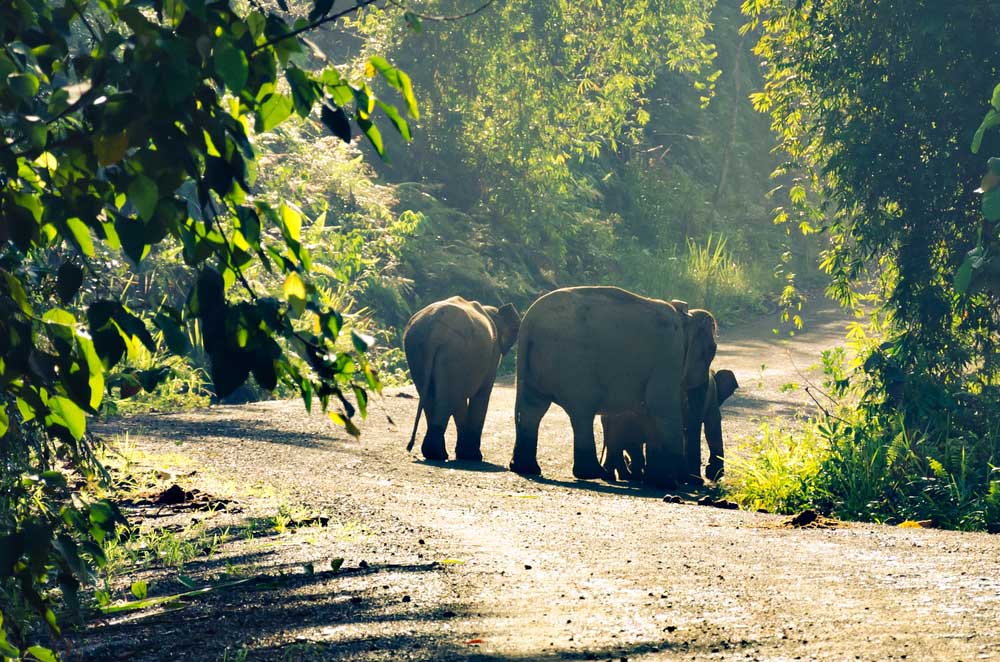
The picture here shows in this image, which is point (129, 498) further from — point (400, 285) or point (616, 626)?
point (400, 285)

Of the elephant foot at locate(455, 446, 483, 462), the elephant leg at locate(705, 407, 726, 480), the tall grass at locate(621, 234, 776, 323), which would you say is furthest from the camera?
the tall grass at locate(621, 234, 776, 323)

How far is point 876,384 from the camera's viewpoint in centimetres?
1062

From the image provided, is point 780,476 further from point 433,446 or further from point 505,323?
point 505,323

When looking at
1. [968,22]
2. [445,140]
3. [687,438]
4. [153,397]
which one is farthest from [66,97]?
[445,140]

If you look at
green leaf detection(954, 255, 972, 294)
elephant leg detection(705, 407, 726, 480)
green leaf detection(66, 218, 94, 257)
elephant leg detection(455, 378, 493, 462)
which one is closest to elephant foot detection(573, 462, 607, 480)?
elephant leg detection(455, 378, 493, 462)

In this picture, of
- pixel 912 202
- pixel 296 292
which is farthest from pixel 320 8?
pixel 912 202

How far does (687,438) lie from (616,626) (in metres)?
7.37

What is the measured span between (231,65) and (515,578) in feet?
11.8

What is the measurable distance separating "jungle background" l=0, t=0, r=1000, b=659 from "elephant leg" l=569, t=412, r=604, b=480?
47.9 inches

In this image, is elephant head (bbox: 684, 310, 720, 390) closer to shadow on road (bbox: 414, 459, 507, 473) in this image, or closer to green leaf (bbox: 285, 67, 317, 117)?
shadow on road (bbox: 414, 459, 507, 473)

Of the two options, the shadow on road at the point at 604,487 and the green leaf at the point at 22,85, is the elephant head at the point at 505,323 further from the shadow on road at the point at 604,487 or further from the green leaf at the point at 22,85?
the green leaf at the point at 22,85

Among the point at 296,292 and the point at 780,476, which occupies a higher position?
the point at 296,292

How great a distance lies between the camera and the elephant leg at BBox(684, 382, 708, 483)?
1190cm

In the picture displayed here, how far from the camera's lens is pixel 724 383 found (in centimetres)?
1288
